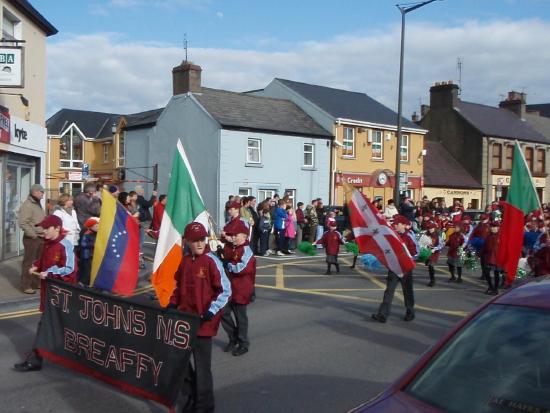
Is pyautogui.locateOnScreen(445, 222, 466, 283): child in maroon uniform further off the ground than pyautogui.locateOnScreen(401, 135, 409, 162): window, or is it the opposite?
pyautogui.locateOnScreen(401, 135, 409, 162): window

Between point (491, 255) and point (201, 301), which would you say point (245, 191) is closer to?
point (491, 255)

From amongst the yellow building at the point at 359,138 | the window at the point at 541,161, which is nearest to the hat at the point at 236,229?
the yellow building at the point at 359,138

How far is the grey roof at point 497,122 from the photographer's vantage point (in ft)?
145

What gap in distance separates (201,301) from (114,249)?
6.08 ft

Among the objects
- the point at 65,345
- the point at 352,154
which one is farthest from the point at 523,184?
the point at 352,154

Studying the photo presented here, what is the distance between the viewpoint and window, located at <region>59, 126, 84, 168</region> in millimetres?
47409

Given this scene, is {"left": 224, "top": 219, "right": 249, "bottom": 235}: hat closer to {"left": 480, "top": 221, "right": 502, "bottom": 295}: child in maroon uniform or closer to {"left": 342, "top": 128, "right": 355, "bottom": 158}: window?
{"left": 480, "top": 221, "right": 502, "bottom": 295}: child in maroon uniform

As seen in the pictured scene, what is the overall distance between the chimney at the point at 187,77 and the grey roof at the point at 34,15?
13.3 m

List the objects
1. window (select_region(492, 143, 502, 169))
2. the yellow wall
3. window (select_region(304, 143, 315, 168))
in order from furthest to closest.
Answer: window (select_region(492, 143, 502, 169)), the yellow wall, window (select_region(304, 143, 315, 168))

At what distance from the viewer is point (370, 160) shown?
3591 cm

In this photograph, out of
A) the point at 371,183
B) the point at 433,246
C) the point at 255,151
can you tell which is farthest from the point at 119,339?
the point at 371,183

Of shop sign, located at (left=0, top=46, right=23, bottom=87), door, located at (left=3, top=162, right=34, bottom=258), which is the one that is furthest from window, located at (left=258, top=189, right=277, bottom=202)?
shop sign, located at (left=0, top=46, right=23, bottom=87)

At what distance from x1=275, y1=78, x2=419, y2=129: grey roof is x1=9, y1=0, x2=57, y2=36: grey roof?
18.8 metres

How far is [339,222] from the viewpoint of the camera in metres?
24.1
